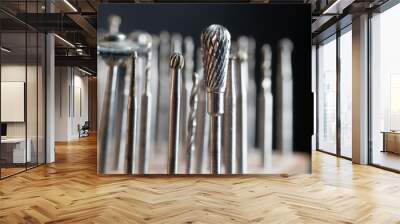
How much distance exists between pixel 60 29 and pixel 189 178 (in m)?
4.06

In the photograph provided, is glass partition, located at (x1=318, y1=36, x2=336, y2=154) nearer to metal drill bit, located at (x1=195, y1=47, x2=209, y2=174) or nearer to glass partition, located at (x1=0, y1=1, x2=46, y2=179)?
metal drill bit, located at (x1=195, y1=47, x2=209, y2=174)

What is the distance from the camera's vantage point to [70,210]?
393 cm

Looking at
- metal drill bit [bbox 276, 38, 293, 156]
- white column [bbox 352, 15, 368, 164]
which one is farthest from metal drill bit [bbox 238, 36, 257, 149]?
white column [bbox 352, 15, 368, 164]

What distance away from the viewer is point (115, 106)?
563cm

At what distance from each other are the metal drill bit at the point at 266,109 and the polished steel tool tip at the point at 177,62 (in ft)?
3.94

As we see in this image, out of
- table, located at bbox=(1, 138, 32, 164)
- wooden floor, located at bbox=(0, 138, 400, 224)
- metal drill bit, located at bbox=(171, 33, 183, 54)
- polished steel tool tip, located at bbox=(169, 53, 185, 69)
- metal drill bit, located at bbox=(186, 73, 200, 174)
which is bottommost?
wooden floor, located at bbox=(0, 138, 400, 224)

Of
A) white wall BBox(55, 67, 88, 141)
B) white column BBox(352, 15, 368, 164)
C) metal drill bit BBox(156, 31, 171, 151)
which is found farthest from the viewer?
white wall BBox(55, 67, 88, 141)

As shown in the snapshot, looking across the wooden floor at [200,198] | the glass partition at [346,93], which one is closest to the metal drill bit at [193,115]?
the wooden floor at [200,198]

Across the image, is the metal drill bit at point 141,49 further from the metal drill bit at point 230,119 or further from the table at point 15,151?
the table at point 15,151

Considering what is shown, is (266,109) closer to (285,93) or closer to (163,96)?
(285,93)

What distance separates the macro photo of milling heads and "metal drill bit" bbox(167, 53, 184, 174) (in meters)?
0.01

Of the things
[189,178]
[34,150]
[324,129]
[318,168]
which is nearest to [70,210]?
[189,178]

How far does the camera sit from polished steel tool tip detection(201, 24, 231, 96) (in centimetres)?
299

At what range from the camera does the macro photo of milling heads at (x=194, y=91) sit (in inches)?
222
